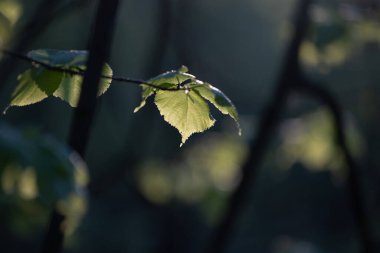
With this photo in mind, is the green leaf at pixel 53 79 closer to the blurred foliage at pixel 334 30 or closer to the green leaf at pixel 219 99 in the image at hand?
the green leaf at pixel 219 99

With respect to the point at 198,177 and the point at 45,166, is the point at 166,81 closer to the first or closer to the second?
the point at 45,166

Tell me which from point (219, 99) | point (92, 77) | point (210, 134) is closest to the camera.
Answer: point (92, 77)

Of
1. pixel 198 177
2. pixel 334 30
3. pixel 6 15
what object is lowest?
pixel 6 15

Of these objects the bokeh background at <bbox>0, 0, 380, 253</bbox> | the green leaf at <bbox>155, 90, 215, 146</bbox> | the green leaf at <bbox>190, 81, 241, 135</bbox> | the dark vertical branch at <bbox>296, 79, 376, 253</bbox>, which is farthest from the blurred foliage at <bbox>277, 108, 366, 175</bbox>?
the green leaf at <bbox>190, 81, 241, 135</bbox>

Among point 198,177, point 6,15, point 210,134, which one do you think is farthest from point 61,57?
point 210,134

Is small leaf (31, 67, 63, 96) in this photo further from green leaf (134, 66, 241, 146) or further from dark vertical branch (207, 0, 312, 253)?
dark vertical branch (207, 0, 312, 253)

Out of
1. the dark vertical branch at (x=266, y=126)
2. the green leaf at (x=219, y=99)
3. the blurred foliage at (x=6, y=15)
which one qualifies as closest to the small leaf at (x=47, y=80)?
the green leaf at (x=219, y=99)
